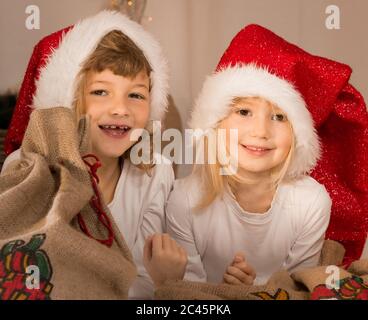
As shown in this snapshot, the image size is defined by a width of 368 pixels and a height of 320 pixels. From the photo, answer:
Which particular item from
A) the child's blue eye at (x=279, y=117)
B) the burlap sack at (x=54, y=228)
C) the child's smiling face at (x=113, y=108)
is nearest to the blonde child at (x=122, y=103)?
the child's smiling face at (x=113, y=108)

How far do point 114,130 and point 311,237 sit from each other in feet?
1.50

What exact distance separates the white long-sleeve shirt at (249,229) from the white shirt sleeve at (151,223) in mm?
16

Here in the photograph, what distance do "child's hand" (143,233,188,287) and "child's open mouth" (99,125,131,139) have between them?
21 centimetres

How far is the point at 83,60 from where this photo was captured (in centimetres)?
99

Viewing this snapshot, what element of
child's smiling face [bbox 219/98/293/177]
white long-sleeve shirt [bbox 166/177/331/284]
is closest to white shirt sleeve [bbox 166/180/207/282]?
white long-sleeve shirt [bbox 166/177/331/284]

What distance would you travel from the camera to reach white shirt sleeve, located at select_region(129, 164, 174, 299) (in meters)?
0.96

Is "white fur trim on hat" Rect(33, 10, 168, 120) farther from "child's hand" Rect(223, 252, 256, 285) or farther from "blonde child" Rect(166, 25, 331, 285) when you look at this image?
"child's hand" Rect(223, 252, 256, 285)

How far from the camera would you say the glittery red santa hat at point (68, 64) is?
1.00m

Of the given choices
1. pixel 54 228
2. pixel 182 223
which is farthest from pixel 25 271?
pixel 182 223

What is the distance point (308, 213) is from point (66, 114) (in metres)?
0.53

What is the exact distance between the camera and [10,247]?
0.74m

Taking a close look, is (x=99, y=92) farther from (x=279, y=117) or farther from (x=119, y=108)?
(x=279, y=117)

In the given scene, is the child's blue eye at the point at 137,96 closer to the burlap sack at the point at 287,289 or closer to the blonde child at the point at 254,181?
the blonde child at the point at 254,181

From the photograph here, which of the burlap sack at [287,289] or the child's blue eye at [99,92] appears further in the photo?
the child's blue eye at [99,92]
